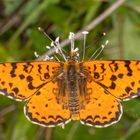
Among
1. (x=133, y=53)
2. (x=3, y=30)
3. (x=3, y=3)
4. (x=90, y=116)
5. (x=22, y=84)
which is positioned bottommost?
(x=90, y=116)

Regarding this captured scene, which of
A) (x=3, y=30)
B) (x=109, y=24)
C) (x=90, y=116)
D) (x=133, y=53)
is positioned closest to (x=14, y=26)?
(x=3, y=30)

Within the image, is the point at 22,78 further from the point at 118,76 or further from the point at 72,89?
the point at 118,76

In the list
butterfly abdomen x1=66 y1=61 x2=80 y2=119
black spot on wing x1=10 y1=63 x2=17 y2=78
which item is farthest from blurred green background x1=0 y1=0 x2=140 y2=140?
black spot on wing x1=10 y1=63 x2=17 y2=78

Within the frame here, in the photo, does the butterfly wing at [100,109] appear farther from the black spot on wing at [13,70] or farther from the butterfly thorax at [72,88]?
the black spot on wing at [13,70]

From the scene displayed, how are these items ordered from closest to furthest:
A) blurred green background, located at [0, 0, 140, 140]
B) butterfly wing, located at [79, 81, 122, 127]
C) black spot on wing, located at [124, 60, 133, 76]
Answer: butterfly wing, located at [79, 81, 122, 127]
black spot on wing, located at [124, 60, 133, 76]
blurred green background, located at [0, 0, 140, 140]

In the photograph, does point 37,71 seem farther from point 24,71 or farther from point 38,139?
Answer: point 38,139

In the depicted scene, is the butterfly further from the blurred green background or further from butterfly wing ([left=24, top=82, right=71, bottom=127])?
the blurred green background

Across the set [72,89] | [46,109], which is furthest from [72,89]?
[46,109]

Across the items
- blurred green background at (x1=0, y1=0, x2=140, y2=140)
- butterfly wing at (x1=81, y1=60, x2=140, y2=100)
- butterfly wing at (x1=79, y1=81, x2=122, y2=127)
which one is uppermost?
blurred green background at (x1=0, y1=0, x2=140, y2=140)
